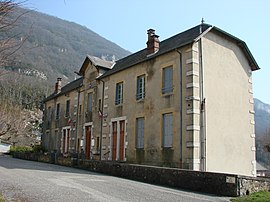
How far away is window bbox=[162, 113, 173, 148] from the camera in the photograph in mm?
16797

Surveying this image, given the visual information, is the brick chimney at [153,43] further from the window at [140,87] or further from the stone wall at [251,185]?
the stone wall at [251,185]

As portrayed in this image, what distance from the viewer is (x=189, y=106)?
15.8m

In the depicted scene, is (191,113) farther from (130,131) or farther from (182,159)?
(130,131)

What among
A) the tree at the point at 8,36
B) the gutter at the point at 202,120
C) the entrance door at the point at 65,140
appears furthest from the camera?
the entrance door at the point at 65,140

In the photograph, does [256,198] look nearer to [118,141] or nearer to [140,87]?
[140,87]

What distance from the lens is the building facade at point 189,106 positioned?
51.8 feet

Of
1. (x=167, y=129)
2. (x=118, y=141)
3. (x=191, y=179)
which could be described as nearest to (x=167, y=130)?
(x=167, y=129)

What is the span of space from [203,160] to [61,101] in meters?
20.0

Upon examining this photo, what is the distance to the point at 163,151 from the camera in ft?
55.4

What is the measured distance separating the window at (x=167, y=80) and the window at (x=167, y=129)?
141 cm

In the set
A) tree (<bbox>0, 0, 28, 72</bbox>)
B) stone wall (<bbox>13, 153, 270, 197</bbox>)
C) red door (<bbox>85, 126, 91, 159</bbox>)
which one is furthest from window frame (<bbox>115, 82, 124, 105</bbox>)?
tree (<bbox>0, 0, 28, 72</bbox>)

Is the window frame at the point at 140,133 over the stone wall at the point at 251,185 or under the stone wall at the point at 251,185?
over

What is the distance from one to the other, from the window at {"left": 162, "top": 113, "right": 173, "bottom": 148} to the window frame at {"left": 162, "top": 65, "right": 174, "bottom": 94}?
54.8 inches

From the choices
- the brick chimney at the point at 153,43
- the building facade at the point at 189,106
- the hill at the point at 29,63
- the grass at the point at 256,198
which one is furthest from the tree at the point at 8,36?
the brick chimney at the point at 153,43
